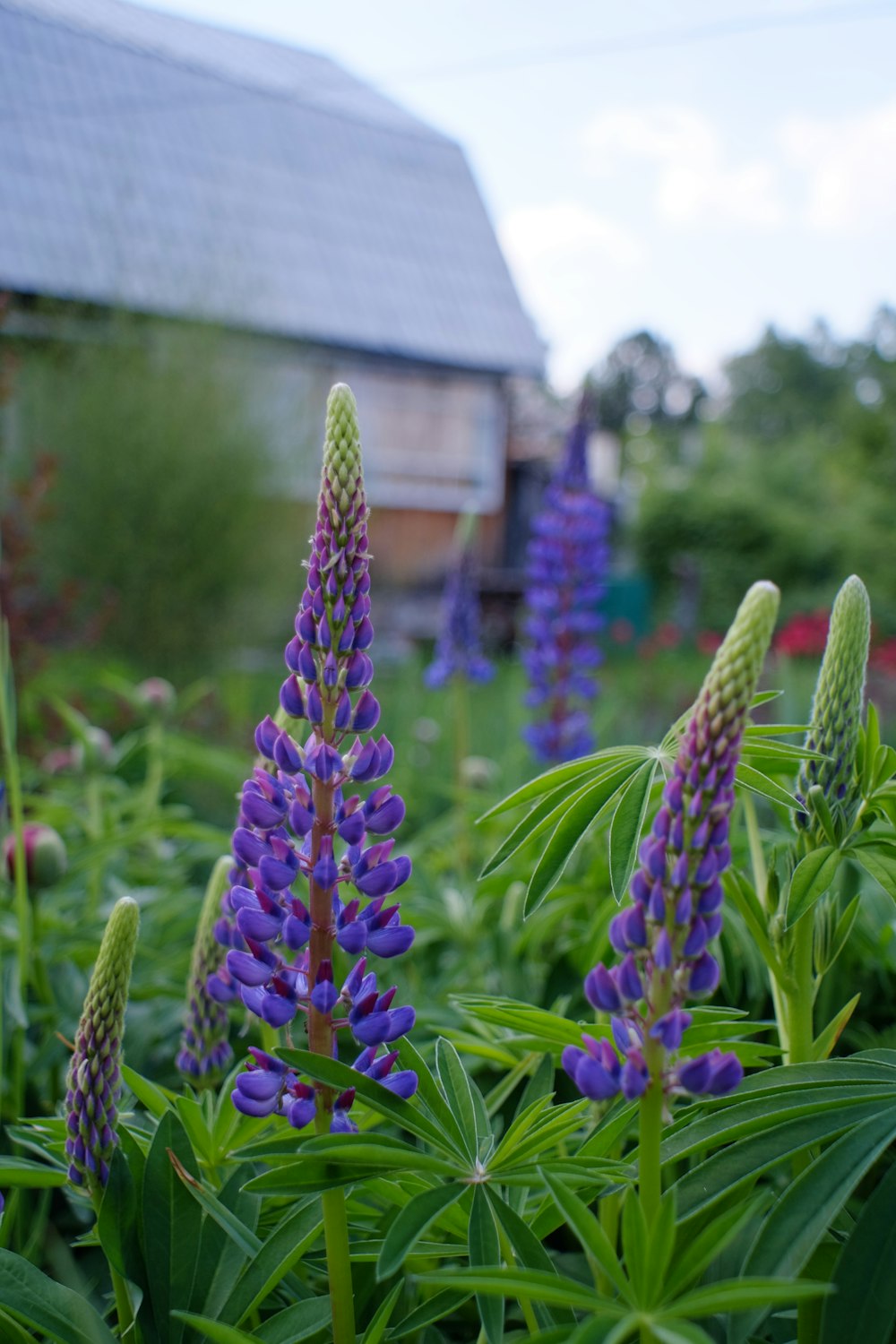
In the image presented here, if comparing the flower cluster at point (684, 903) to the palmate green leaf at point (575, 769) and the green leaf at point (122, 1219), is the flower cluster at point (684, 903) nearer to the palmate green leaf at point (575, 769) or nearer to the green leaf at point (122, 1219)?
the palmate green leaf at point (575, 769)

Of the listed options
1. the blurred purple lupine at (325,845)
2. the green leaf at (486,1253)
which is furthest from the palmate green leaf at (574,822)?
the green leaf at (486,1253)

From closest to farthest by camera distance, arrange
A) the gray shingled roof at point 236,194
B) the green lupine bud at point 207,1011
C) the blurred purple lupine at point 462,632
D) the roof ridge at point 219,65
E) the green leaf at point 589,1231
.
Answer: the green leaf at point 589,1231 → the green lupine bud at point 207,1011 → the blurred purple lupine at point 462,632 → the gray shingled roof at point 236,194 → the roof ridge at point 219,65

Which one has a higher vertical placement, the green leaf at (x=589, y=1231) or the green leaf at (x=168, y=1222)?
the green leaf at (x=589, y=1231)

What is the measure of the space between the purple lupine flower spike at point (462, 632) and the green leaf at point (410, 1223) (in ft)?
9.48

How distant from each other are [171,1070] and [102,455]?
6216 millimetres

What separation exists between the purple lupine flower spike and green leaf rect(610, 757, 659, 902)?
2.69m

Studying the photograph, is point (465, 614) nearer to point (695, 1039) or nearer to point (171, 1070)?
point (171, 1070)

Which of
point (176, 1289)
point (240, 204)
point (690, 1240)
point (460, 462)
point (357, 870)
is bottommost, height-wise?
point (176, 1289)

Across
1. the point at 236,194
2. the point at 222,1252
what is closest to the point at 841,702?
the point at 222,1252

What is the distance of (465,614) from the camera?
372 centimetres

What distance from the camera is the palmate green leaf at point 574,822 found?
979 mm

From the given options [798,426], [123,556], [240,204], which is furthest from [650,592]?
[798,426]

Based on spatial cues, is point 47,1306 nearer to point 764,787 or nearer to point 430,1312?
point 430,1312

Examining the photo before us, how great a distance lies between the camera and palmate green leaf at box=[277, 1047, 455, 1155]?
77cm
